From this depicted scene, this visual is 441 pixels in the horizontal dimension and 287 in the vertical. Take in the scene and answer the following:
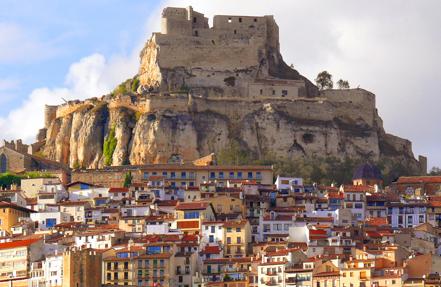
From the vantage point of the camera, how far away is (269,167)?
361 ft

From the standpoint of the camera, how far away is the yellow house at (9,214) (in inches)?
3885

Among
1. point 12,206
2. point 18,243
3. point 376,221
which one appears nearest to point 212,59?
point 12,206

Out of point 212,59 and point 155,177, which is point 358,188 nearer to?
point 155,177

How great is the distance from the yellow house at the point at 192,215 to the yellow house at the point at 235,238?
6.86 feet

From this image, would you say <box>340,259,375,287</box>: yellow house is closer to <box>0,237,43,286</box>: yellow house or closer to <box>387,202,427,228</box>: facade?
<box>0,237,43,286</box>: yellow house

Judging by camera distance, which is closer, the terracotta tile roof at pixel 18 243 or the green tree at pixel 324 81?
the terracotta tile roof at pixel 18 243

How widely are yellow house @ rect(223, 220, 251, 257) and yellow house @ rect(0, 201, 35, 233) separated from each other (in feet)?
46.3

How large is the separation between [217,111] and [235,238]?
26081 mm

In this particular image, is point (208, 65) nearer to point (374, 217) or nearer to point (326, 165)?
point (326, 165)

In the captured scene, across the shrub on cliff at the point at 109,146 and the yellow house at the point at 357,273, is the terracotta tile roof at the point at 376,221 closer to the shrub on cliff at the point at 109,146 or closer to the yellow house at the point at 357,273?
the yellow house at the point at 357,273

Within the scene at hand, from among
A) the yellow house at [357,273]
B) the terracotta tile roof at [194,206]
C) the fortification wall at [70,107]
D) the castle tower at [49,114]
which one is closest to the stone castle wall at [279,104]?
the fortification wall at [70,107]

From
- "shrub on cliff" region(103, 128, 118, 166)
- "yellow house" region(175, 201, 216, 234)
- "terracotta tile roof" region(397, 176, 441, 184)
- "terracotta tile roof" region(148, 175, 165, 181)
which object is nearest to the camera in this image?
"yellow house" region(175, 201, 216, 234)

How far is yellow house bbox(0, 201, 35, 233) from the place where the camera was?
98.7 meters

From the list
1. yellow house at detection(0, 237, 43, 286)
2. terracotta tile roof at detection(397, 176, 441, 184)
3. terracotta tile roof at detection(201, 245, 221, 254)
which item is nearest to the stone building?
terracotta tile roof at detection(397, 176, 441, 184)
